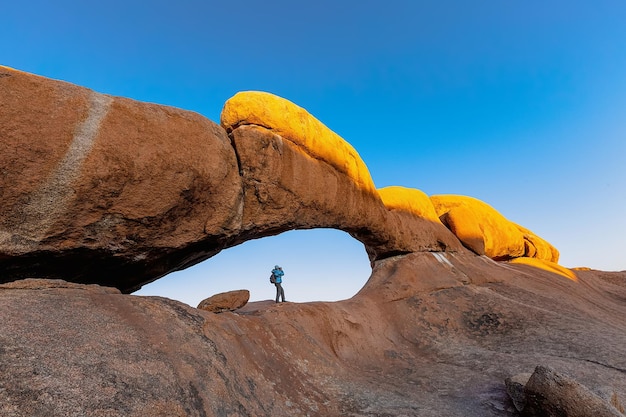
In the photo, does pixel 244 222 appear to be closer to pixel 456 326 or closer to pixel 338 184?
pixel 338 184

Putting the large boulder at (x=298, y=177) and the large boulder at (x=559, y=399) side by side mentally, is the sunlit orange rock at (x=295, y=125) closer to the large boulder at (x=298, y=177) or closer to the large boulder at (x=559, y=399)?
the large boulder at (x=298, y=177)

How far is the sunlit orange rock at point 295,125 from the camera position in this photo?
9609 millimetres

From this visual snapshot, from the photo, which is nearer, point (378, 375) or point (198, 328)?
point (198, 328)

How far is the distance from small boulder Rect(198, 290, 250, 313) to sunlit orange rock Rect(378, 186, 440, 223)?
26.0ft

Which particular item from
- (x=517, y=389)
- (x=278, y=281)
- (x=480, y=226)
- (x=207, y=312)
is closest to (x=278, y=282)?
(x=278, y=281)

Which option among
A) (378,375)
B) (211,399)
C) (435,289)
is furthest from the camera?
(435,289)

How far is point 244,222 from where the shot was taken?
9.36 metres

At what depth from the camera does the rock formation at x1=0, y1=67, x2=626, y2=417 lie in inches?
172

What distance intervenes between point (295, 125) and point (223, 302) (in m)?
5.23

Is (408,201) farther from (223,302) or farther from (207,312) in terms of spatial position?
(207,312)

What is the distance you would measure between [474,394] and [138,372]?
6.50 metres

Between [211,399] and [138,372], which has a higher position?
[138,372]

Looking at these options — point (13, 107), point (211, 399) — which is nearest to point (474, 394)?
point (211, 399)

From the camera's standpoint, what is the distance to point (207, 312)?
7047 mm
